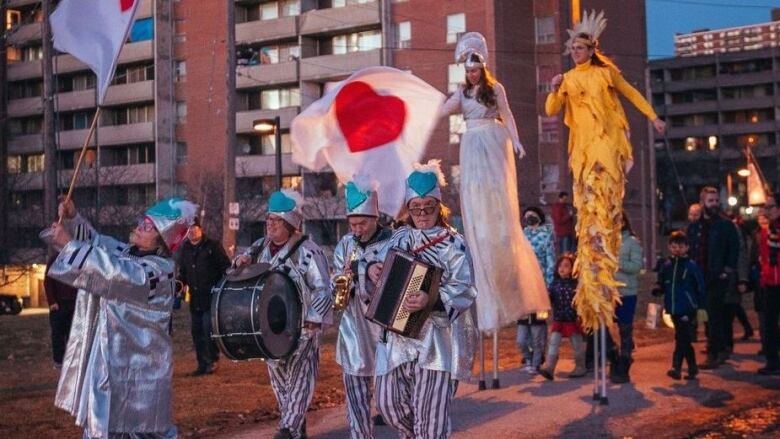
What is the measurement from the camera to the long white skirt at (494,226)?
941cm

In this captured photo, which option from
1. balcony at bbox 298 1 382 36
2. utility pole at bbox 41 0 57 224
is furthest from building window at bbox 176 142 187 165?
utility pole at bbox 41 0 57 224

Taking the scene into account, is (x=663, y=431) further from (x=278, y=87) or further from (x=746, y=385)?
(x=278, y=87)

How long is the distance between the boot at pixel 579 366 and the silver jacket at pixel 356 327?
464 centimetres

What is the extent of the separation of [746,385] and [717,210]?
243 centimetres

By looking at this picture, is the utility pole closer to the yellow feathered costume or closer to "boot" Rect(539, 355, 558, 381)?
"boot" Rect(539, 355, 558, 381)

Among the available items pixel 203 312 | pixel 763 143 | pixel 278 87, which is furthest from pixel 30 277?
pixel 763 143

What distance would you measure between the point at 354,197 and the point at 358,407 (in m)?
1.51

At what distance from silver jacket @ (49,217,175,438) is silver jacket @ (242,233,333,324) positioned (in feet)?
4.74

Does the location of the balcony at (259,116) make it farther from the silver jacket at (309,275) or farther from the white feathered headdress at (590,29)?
the silver jacket at (309,275)

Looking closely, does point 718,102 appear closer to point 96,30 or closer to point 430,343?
point 96,30

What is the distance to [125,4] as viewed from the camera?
7.56m

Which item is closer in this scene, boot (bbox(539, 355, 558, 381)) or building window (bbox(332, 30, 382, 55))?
boot (bbox(539, 355, 558, 381))

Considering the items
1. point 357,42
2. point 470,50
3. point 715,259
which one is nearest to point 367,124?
point 470,50

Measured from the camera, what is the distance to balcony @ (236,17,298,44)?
56844mm
